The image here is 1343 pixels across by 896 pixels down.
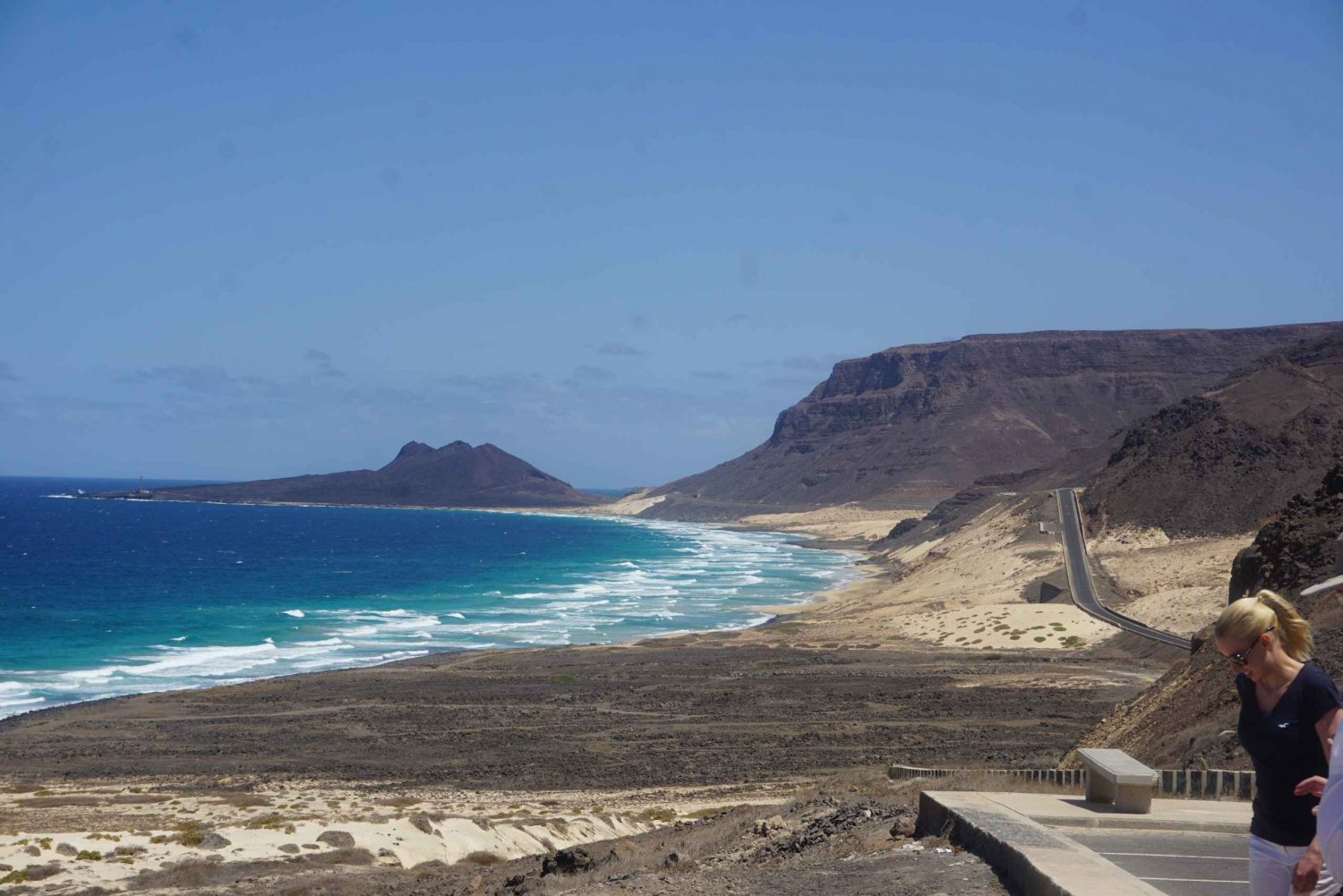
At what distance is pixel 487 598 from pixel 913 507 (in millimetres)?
106797

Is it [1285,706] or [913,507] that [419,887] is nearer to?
[1285,706]

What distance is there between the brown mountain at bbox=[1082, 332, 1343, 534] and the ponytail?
61.8 metres

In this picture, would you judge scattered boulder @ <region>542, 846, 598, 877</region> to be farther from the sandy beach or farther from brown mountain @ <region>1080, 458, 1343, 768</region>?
brown mountain @ <region>1080, 458, 1343, 768</region>

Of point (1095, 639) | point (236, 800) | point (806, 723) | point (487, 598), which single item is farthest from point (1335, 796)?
point (487, 598)

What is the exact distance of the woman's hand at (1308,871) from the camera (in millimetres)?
4734

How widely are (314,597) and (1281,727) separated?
6841 cm

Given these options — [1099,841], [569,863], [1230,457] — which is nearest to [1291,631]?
[1099,841]

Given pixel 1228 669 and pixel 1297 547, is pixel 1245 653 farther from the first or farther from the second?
pixel 1297 547

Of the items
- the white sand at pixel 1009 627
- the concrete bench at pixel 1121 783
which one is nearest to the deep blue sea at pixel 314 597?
the white sand at pixel 1009 627

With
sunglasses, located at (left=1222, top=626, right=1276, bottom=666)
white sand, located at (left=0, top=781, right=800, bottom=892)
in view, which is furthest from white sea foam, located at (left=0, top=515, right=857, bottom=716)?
sunglasses, located at (left=1222, top=626, right=1276, bottom=666)

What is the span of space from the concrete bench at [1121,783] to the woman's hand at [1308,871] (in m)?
4.70

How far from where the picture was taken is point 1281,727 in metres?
4.88

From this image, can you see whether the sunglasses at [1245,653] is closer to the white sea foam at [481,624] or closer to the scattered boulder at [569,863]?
the scattered boulder at [569,863]

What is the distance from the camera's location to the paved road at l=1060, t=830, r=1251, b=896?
7676mm
